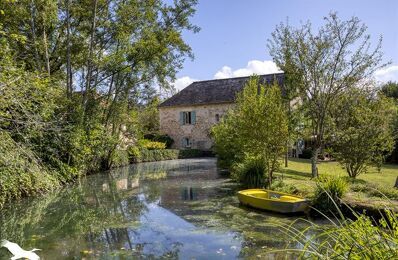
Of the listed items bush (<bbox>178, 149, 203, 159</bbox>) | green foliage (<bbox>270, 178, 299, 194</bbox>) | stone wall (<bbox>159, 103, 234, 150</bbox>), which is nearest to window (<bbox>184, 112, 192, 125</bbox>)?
stone wall (<bbox>159, 103, 234, 150</bbox>)

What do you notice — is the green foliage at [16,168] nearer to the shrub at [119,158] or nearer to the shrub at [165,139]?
the shrub at [119,158]

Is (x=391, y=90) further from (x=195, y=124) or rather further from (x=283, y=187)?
(x=283, y=187)

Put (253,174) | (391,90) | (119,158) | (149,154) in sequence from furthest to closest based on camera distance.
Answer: (391,90) → (149,154) → (119,158) → (253,174)

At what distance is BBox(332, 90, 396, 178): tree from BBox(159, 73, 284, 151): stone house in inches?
671

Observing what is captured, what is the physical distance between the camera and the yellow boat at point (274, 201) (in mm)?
9883

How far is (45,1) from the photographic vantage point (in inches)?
656

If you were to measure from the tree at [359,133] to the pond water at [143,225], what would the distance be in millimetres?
5233

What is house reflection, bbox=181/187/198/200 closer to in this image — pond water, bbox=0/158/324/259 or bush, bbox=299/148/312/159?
pond water, bbox=0/158/324/259

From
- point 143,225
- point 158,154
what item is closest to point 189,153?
point 158,154

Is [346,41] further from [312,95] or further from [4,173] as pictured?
[4,173]

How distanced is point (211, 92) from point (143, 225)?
27.9 metres

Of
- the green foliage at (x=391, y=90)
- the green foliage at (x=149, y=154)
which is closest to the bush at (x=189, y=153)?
the green foliage at (x=149, y=154)

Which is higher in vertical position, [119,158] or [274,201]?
[119,158]

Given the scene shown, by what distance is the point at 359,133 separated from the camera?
16.0 meters
